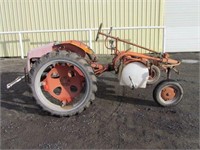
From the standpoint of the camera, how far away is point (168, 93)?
436 centimetres

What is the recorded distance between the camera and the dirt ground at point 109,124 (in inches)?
134

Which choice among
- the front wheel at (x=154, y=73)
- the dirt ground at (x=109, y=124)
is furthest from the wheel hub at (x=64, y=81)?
the front wheel at (x=154, y=73)

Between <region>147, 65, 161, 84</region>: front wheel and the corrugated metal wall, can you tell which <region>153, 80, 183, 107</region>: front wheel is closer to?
<region>147, 65, 161, 84</region>: front wheel

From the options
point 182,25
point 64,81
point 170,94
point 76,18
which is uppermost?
point 76,18

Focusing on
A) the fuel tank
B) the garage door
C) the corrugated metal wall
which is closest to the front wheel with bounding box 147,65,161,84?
the fuel tank

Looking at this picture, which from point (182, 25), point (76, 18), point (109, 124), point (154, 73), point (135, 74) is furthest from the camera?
point (182, 25)

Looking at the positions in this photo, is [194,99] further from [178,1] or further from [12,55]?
[12,55]

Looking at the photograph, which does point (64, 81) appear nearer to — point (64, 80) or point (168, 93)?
point (64, 80)

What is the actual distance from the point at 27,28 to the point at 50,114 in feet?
19.7

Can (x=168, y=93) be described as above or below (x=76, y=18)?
below

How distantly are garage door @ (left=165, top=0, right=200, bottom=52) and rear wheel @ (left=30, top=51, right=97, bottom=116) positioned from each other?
247 inches

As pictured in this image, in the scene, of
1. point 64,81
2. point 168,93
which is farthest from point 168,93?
point 64,81

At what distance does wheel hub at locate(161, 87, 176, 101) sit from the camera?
4355mm

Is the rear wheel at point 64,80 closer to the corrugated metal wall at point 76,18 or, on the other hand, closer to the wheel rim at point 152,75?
the wheel rim at point 152,75
